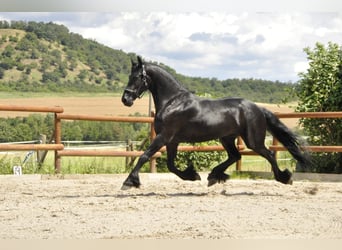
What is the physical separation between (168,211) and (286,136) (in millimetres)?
2579

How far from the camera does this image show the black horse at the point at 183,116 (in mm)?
6789

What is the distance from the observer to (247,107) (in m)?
7.08

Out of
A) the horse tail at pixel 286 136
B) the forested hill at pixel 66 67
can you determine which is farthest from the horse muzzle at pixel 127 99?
the forested hill at pixel 66 67

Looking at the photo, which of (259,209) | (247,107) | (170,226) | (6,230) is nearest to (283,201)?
(259,209)

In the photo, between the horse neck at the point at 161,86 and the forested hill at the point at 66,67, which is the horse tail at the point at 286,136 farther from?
the forested hill at the point at 66,67

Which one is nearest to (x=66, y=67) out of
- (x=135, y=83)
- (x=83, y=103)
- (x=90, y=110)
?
(x=83, y=103)

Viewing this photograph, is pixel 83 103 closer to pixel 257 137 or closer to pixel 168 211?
pixel 257 137

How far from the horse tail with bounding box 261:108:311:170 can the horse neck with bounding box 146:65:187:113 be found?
1296 millimetres

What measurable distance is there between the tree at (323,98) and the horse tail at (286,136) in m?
2.89

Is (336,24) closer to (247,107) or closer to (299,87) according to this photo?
(299,87)

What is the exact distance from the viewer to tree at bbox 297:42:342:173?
10281mm

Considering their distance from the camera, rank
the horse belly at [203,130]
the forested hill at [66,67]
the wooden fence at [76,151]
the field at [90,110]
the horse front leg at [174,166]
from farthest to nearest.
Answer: the forested hill at [66,67] → the field at [90,110] → the wooden fence at [76,151] → the horse front leg at [174,166] → the horse belly at [203,130]

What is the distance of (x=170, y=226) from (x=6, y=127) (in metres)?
9.81

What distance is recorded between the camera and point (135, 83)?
6.83m
